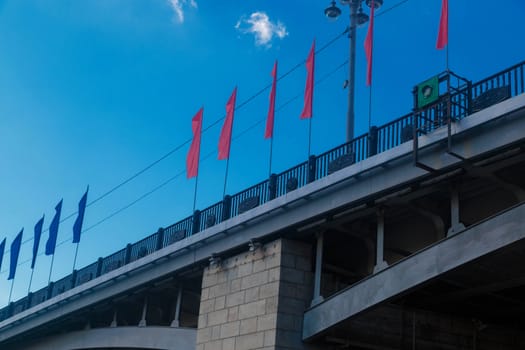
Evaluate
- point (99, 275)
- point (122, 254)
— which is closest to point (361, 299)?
point (122, 254)

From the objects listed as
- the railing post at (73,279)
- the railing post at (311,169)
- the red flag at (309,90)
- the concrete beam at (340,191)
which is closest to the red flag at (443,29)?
the concrete beam at (340,191)

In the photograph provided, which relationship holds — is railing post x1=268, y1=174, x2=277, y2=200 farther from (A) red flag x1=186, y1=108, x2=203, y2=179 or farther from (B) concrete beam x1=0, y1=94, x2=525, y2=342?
(A) red flag x1=186, y1=108, x2=203, y2=179

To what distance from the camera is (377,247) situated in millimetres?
19438

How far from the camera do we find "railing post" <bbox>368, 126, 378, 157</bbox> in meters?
19.5

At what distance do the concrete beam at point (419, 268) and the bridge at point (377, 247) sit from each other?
3cm

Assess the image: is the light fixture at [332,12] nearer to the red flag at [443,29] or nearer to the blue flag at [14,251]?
the red flag at [443,29]

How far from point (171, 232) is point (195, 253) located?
3.16 meters

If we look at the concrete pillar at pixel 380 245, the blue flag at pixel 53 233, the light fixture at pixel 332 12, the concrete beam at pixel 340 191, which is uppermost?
the light fixture at pixel 332 12

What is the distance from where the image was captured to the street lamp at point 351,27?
2592 centimetres

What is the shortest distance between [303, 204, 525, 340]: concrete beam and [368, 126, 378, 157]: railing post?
110 inches

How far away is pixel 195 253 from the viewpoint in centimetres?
2558

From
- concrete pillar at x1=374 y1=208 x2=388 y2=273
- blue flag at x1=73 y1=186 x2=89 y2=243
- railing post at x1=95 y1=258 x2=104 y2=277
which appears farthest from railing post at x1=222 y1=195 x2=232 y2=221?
blue flag at x1=73 y1=186 x2=89 y2=243

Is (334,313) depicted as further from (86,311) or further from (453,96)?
(86,311)

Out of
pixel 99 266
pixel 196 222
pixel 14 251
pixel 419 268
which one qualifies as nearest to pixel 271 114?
pixel 196 222
